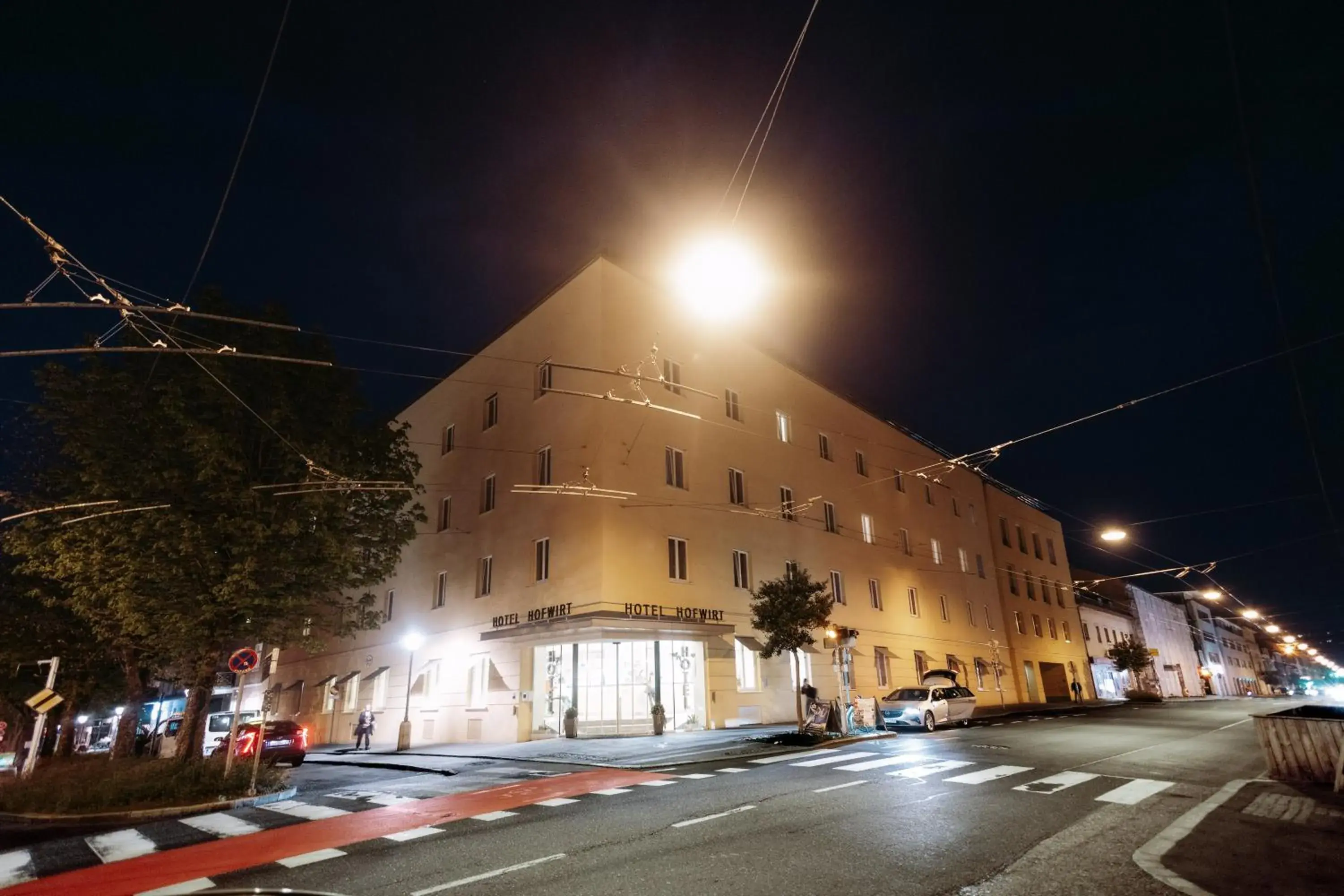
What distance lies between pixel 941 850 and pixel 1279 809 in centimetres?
571

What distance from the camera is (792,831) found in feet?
25.8

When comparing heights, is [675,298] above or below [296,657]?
above

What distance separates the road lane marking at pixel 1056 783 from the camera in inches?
395

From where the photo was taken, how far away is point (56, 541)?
1667 cm

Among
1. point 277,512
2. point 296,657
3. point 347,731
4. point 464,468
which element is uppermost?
point 464,468

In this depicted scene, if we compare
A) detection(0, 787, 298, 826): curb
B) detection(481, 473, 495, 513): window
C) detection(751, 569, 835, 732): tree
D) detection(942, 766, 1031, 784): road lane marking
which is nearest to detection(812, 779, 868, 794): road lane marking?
detection(942, 766, 1031, 784): road lane marking

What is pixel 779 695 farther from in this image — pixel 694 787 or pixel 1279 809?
pixel 1279 809

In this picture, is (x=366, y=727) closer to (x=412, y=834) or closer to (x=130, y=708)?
(x=130, y=708)

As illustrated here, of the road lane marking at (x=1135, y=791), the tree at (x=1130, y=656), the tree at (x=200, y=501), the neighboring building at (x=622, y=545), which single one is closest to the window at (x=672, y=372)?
the neighboring building at (x=622, y=545)

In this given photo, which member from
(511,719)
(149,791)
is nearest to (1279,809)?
(149,791)

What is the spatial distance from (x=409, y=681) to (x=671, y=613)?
1157 centimetres

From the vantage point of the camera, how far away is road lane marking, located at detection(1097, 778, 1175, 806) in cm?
927

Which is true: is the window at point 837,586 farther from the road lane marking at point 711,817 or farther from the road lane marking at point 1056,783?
the road lane marking at point 711,817

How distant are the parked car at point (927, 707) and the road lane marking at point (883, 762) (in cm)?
820
